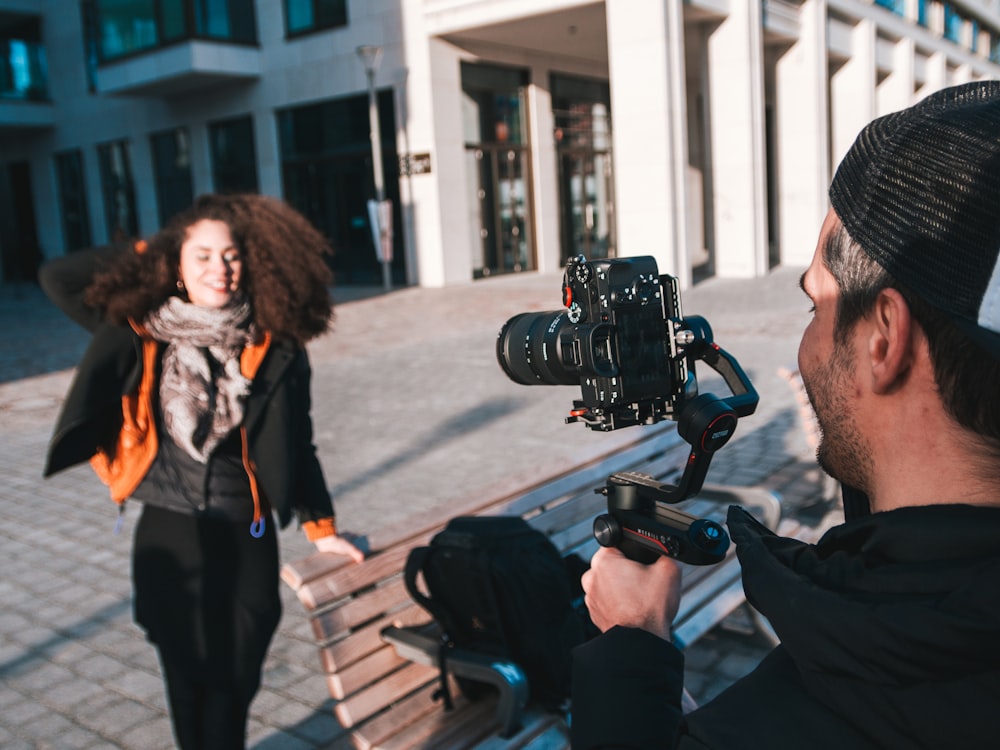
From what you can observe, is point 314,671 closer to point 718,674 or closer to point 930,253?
point 718,674

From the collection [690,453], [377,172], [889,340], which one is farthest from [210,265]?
[377,172]

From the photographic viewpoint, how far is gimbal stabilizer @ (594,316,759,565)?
1.35 metres

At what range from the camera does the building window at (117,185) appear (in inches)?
1056

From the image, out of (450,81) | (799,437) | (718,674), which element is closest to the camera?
(718,674)

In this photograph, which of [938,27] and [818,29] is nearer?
[818,29]

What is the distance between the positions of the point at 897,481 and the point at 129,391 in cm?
243

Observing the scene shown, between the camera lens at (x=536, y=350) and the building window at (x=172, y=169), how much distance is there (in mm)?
24716

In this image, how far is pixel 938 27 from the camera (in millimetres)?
32781

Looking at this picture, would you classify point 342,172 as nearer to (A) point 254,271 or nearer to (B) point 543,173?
(B) point 543,173

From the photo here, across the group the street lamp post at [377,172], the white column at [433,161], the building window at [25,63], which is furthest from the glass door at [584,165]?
the building window at [25,63]

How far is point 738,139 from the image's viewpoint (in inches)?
766

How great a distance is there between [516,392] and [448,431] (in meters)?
1.56

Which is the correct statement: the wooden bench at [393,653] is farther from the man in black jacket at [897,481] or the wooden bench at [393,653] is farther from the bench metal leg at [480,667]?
the man in black jacket at [897,481]

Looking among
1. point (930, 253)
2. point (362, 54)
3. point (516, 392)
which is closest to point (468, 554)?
point (930, 253)
